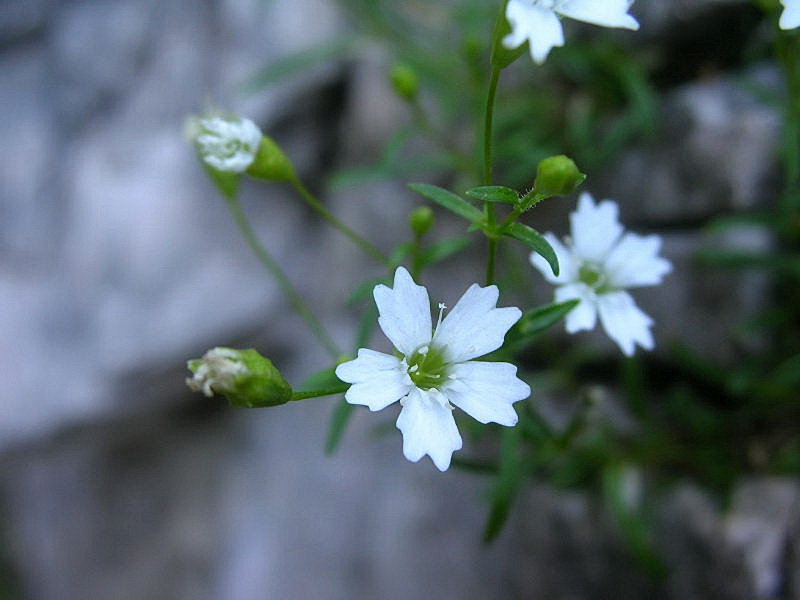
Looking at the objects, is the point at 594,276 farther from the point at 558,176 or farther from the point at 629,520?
the point at 629,520

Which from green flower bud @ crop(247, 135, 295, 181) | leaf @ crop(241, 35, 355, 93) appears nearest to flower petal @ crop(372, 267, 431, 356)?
green flower bud @ crop(247, 135, 295, 181)

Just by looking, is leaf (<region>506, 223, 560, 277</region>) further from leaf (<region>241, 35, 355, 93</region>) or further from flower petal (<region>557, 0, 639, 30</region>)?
leaf (<region>241, 35, 355, 93</region>)

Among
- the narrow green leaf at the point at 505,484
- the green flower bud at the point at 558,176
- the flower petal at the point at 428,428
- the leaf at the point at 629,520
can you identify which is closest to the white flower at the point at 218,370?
the flower petal at the point at 428,428

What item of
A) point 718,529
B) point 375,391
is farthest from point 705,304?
point 375,391

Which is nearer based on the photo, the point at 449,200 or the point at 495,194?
the point at 495,194

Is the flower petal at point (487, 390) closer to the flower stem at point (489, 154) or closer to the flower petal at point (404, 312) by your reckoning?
the flower petal at point (404, 312)

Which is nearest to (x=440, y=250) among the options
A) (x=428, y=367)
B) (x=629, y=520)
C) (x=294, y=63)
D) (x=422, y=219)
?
(x=422, y=219)
